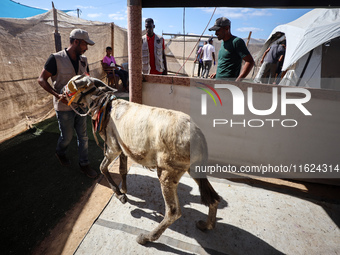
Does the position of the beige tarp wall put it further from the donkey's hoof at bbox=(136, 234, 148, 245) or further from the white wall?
the donkey's hoof at bbox=(136, 234, 148, 245)

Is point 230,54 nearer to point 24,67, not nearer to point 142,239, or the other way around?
point 142,239

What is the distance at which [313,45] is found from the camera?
5957mm

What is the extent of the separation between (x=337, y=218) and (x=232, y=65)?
3197mm

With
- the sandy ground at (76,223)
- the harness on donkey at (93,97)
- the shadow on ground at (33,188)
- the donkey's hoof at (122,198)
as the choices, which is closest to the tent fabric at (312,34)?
the harness on donkey at (93,97)

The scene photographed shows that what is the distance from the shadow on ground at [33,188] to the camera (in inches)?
97.4

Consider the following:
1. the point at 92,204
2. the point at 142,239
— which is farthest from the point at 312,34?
the point at 92,204

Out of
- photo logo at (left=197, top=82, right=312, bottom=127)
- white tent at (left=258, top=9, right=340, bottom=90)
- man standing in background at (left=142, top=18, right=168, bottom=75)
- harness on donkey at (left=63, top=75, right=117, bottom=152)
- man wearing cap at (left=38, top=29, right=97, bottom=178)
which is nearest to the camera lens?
harness on donkey at (left=63, top=75, right=117, bottom=152)

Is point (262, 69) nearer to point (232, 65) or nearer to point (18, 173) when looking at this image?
point (232, 65)

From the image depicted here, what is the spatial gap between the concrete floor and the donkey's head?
1.75 metres

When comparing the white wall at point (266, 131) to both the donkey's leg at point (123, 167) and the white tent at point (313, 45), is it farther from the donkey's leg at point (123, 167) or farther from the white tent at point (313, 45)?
the white tent at point (313, 45)

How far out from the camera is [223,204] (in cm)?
310

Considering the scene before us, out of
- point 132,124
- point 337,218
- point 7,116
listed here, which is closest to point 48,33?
point 7,116

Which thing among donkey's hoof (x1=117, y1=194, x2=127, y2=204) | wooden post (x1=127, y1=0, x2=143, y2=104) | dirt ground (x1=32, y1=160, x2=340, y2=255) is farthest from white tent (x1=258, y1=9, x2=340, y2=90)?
donkey's hoof (x1=117, y1=194, x2=127, y2=204)

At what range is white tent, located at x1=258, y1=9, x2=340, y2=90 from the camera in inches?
230
